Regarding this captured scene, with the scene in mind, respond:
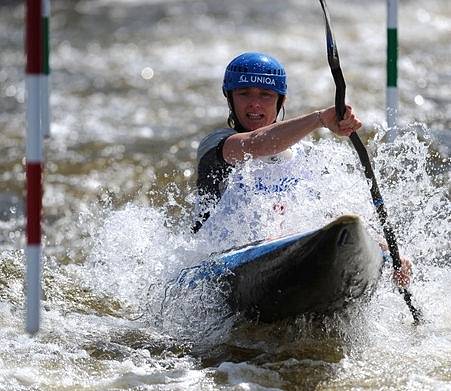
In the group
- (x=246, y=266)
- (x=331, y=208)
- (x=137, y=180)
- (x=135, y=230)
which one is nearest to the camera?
(x=246, y=266)

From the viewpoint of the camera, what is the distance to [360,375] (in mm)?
4195

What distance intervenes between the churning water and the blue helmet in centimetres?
38

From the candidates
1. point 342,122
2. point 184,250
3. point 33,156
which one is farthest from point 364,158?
point 33,156

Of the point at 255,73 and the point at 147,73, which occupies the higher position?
the point at 147,73

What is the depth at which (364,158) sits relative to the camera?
440 cm

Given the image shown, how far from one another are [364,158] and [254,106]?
79cm

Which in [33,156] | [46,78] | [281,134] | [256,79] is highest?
[46,78]

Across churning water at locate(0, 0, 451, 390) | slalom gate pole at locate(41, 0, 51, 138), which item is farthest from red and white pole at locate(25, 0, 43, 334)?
slalom gate pole at locate(41, 0, 51, 138)

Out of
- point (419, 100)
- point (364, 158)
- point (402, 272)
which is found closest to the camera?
point (364, 158)

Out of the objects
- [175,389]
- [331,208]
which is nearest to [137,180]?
[331,208]

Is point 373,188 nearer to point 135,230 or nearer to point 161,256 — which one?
point 161,256

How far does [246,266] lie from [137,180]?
3.86m

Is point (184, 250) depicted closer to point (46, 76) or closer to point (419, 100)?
point (46, 76)

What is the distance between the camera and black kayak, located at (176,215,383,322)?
13.5 ft
